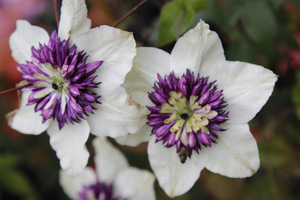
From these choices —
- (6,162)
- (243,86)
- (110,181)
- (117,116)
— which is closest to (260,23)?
(243,86)

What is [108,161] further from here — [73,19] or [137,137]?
[73,19]

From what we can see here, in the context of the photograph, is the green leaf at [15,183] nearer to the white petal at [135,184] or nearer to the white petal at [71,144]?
the white petal at [135,184]

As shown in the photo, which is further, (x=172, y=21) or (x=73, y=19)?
(x=172, y=21)

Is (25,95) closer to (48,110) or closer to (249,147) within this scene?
(48,110)

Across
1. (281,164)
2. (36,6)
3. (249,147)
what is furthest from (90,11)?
(249,147)

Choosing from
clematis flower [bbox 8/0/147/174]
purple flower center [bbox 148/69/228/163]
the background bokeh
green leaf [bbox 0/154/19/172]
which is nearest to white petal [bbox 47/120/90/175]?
clematis flower [bbox 8/0/147/174]

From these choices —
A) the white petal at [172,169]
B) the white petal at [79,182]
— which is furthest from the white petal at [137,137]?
the white petal at [79,182]

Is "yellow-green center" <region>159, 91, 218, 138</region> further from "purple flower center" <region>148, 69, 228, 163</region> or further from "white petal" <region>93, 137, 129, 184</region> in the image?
"white petal" <region>93, 137, 129, 184</region>
